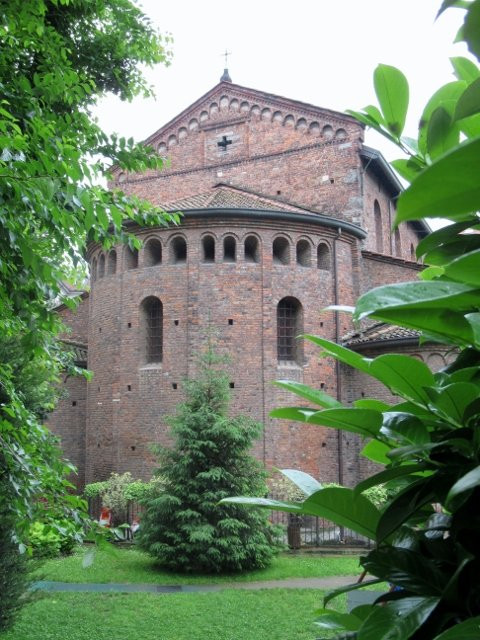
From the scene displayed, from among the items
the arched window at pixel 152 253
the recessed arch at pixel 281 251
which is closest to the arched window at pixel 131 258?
the arched window at pixel 152 253

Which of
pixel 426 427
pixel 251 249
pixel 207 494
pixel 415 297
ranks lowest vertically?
pixel 207 494

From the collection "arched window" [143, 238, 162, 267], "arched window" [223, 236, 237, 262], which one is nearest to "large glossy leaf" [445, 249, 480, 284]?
"arched window" [223, 236, 237, 262]

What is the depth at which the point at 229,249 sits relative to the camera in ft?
53.6

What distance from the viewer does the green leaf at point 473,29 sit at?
24.7 inches

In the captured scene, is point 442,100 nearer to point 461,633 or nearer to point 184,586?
point 461,633

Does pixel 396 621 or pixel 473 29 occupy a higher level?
pixel 473 29

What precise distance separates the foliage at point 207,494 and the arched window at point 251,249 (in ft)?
15.2

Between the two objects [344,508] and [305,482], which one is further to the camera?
[305,482]

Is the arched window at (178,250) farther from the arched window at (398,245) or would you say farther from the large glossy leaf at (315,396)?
the large glossy leaf at (315,396)

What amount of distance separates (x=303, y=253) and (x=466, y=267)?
1619 cm

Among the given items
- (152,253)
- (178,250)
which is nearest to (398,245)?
(178,250)

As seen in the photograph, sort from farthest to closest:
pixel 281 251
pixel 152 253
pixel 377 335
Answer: pixel 152 253 < pixel 281 251 < pixel 377 335

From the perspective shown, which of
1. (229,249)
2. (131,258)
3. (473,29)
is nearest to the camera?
(473,29)

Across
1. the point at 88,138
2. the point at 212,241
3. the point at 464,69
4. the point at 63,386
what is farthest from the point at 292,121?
the point at 464,69
